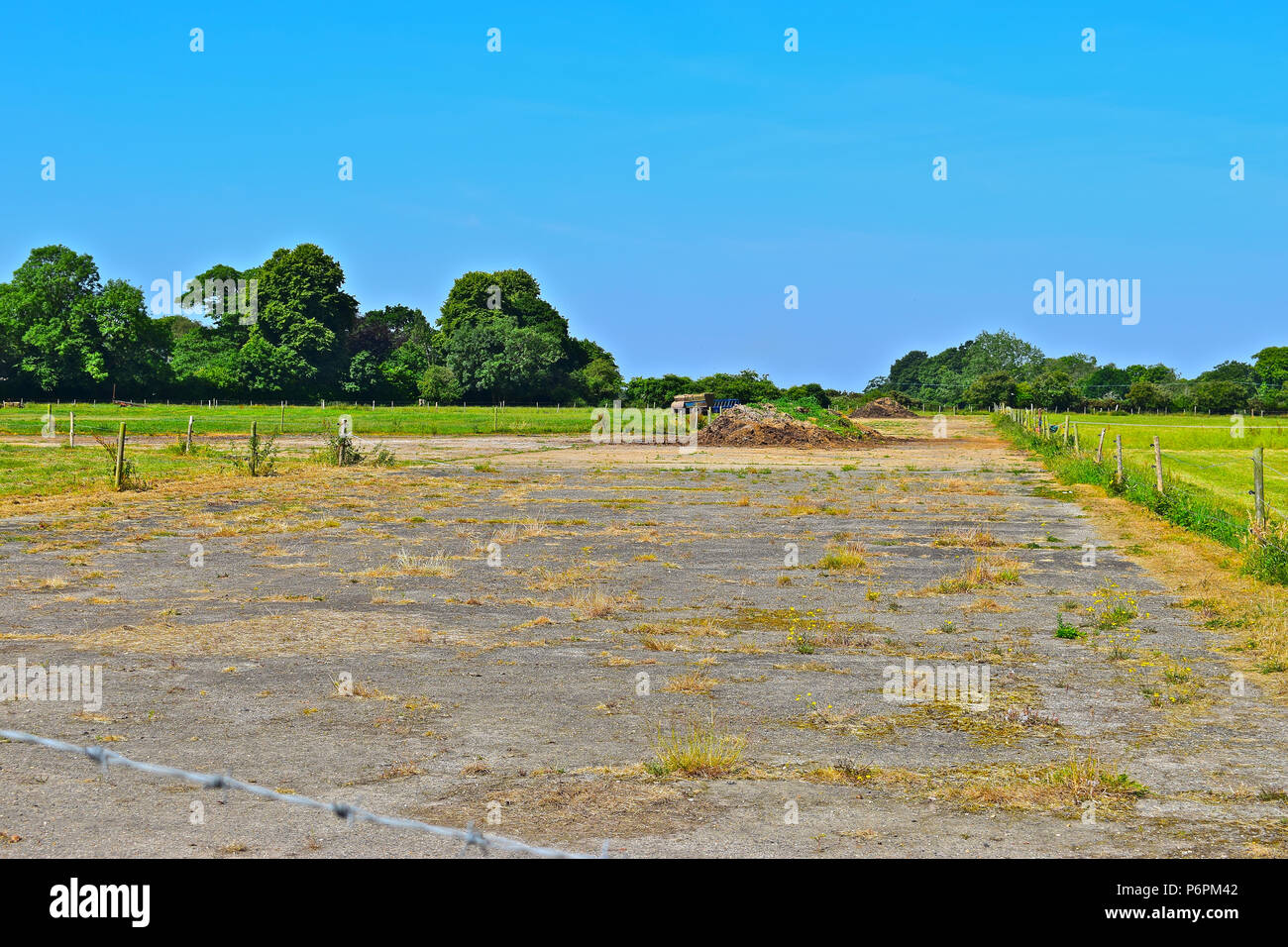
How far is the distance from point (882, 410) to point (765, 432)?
172ft

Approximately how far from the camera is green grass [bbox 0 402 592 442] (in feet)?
197

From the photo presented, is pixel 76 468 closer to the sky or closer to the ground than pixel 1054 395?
closer to the ground

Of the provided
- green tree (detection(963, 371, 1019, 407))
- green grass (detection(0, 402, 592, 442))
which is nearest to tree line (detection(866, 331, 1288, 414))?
green tree (detection(963, 371, 1019, 407))

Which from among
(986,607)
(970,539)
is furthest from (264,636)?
(970,539)

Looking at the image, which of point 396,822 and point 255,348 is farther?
point 255,348

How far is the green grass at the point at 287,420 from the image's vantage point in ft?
197

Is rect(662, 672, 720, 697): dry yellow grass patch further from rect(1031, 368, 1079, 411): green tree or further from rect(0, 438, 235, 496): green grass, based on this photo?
rect(1031, 368, 1079, 411): green tree

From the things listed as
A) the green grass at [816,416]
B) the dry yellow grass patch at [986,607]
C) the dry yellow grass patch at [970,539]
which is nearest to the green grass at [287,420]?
the green grass at [816,416]

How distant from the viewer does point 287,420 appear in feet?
237

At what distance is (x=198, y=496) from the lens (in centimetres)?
2556

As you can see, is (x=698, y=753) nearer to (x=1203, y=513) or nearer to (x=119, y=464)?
(x=1203, y=513)

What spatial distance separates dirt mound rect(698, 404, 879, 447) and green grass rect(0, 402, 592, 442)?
10136mm
